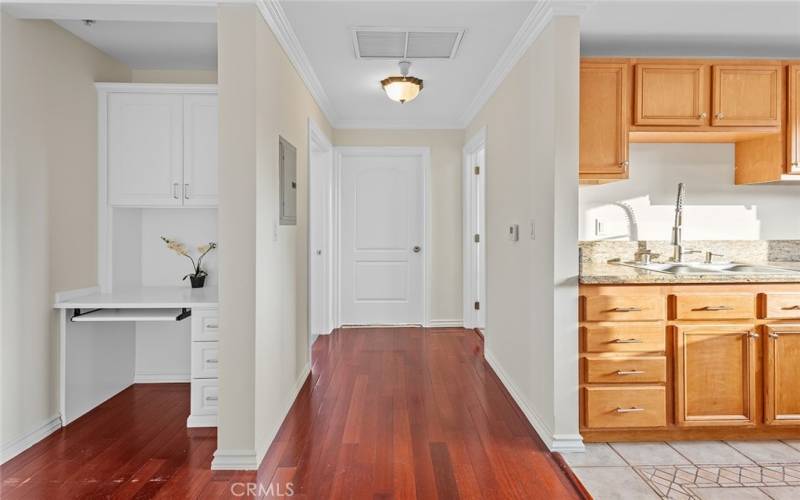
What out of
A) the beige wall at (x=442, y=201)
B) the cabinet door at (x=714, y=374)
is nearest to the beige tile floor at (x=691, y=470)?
the cabinet door at (x=714, y=374)

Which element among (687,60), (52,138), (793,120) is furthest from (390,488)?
(793,120)

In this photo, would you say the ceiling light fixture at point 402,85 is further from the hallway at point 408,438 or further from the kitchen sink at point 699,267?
the hallway at point 408,438

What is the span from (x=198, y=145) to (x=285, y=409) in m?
1.84

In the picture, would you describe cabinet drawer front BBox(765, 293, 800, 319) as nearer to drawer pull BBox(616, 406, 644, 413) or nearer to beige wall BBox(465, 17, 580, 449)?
drawer pull BBox(616, 406, 644, 413)

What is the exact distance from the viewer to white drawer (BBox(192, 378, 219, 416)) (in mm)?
2802

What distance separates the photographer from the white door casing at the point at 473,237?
17.3ft

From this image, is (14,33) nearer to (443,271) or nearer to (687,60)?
(687,60)

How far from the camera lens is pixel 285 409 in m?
2.96

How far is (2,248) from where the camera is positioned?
7.89 ft

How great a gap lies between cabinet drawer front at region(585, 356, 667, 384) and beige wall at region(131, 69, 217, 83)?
3226 millimetres

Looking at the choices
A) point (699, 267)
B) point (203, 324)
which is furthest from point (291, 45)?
point (699, 267)

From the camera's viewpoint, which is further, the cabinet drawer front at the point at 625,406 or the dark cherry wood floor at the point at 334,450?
the cabinet drawer front at the point at 625,406

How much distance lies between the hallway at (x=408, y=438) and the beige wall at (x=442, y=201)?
1.31m

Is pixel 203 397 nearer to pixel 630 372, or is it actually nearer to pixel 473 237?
pixel 630 372
